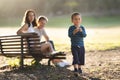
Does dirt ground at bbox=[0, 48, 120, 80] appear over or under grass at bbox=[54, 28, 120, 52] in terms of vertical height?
under

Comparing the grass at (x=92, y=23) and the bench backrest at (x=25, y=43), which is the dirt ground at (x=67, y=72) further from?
the grass at (x=92, y=23)

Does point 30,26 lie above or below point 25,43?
above

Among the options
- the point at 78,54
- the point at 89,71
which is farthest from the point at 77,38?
the point at 89,71

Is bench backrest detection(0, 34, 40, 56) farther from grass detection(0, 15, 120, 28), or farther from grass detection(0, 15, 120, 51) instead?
grass detection(0, 15, 120, 28)

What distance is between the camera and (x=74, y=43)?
32.8 ft

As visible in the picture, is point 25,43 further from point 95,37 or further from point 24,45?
point 95,37

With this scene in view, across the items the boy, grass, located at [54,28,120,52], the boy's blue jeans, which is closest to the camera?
the boy

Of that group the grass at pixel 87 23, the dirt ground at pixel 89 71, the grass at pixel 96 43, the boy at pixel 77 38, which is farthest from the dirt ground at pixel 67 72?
the grass at pixel 87 23

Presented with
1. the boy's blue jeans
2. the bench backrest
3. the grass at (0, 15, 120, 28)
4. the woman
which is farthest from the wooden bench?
the grass at (0, 15, 120, 28)

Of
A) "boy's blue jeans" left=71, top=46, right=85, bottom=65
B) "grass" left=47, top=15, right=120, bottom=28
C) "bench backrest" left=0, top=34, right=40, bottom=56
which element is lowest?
"boy's blue jeans" left=71, top=46, right=85, bottom=65

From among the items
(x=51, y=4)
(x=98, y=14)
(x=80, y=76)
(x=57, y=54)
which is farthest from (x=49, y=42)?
(x=51, y=4)

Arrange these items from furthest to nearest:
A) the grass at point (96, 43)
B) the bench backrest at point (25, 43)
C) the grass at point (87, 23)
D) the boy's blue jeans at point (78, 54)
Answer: the grass at point (87, 23)
the grass at point (96, 43)
the boy's blue jeans at point (78, 54)
the bench backrest at point (25, 43)

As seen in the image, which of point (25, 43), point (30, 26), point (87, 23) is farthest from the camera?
point (87, 23)

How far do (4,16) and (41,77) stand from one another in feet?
166
